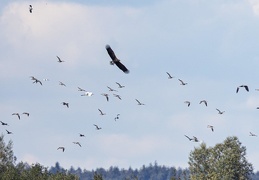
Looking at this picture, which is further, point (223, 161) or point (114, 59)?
point (223, 161)

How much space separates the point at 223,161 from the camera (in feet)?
547

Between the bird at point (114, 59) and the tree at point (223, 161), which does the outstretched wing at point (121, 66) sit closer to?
the bird at point (114, 59)

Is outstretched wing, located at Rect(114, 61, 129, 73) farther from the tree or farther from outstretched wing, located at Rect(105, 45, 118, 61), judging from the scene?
the tree

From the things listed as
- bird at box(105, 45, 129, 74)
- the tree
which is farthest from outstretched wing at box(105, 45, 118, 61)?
the tree

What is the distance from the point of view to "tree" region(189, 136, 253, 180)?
167 m

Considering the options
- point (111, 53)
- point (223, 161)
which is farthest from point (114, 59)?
point (223, 161)

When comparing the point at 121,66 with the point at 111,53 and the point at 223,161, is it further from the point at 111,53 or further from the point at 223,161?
the point at 223,161

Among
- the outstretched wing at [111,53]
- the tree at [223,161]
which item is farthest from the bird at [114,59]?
the tree at [223,161]

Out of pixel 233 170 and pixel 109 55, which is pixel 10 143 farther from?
pixel 109 55

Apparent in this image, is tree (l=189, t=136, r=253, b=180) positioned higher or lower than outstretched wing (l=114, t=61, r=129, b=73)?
higher

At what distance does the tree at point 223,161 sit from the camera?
16688 cm

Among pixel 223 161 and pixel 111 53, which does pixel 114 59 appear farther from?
pixel 223 161

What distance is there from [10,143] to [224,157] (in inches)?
1565

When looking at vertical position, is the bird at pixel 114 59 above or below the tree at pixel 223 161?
below
